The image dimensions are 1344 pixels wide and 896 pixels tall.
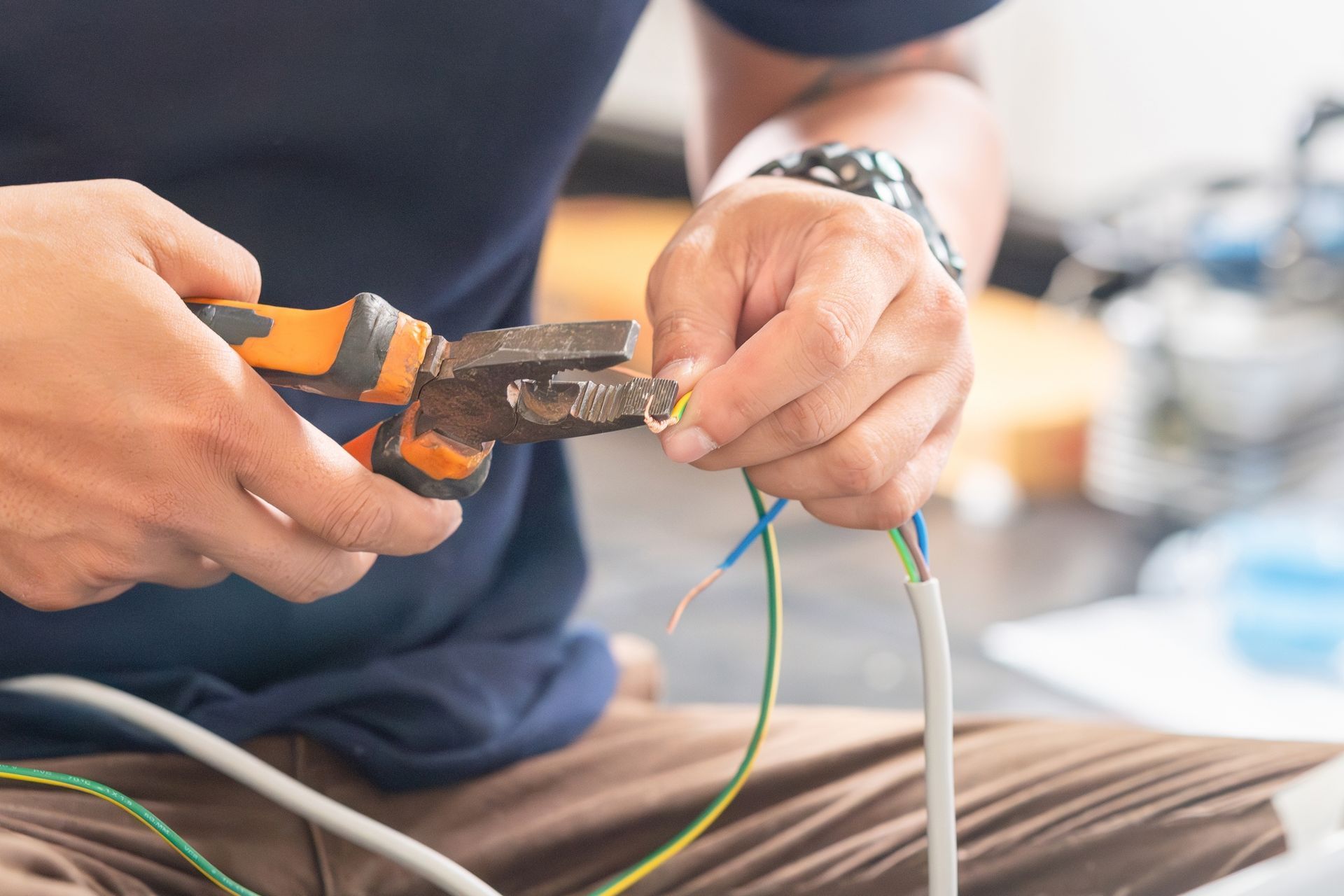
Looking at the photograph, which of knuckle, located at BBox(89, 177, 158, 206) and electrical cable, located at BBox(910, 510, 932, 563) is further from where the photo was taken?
electrical cable, located at BBox(910, 510, 932, 563)

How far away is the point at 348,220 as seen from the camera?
625 millimetres

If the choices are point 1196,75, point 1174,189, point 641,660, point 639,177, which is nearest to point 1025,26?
point 1196,75

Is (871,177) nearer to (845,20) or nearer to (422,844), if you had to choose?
(845,20)

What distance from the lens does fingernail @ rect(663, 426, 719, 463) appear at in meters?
0.48

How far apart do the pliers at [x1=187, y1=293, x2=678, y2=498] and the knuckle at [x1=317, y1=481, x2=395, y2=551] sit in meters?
0.04

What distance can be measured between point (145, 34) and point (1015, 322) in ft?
6.53

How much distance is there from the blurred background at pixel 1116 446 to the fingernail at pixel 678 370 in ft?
1.71

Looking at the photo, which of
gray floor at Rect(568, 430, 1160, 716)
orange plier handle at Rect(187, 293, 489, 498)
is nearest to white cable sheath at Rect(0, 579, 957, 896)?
orange plier handle at Rect(187, 293, 489, 498)

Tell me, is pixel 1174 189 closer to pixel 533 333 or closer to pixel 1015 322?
pixel 1015 322

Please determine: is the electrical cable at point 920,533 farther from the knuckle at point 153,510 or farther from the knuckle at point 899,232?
the knuckle at point 153,510

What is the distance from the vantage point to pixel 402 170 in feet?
2.07

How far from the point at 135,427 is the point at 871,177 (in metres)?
0.37

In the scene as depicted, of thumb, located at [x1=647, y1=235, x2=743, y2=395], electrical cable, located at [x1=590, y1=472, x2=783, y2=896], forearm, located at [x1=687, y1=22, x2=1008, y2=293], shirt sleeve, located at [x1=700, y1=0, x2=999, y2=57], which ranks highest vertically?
shirt sleeve, located at [x1=700, y1=0, x2=999, y2=57]

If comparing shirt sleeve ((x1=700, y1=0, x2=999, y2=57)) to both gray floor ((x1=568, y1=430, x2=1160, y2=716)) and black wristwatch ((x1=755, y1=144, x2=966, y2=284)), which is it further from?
gray floor ((x1=568, y1=430, x2=1160, y2=716))
